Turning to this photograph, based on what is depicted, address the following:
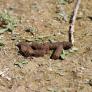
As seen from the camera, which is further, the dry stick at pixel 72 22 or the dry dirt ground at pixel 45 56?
the dry stick at pixel 72 22

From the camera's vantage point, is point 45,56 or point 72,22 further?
point 72,22

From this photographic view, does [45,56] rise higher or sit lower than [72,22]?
lower

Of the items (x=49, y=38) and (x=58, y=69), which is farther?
(x=49, y=38)

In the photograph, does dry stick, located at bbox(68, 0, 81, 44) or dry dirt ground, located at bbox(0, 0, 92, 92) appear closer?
dry dirt ground, located at bbox(0, 0, 92, 92)

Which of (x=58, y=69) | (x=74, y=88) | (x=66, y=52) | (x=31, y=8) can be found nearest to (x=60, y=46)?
(x=66, y=52)

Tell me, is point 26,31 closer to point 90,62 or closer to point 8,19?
point 8,19

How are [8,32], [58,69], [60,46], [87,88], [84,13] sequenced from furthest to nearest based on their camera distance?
[84,13] → [8,32] → [60,46] → [58,69] → [87,88]

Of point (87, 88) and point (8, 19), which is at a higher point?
point (8, 19)

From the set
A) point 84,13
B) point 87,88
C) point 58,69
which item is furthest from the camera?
point 84,13
